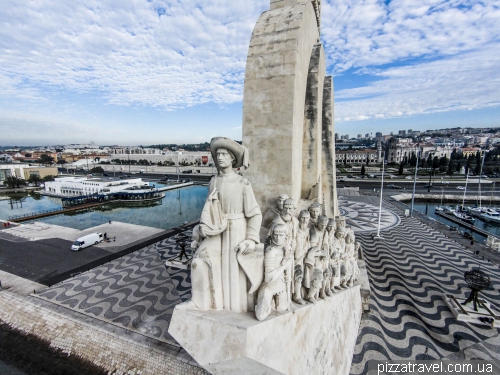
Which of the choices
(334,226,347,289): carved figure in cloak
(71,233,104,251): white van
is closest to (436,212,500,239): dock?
(334,226,347,289): carved figure in cloak

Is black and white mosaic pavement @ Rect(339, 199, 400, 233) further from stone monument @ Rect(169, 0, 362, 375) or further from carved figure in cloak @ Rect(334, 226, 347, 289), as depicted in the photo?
stone monument @ Rect(169, 0, 362, 375)

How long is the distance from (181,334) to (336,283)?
14.1 feet

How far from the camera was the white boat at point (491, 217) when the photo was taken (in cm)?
2537

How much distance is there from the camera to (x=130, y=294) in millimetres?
9602

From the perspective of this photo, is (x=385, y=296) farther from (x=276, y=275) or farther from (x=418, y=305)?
(x=276, y=275)

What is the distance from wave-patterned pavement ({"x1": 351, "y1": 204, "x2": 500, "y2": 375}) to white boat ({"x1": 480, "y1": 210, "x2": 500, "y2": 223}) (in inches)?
669

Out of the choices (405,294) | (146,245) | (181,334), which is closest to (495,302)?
(405,294)

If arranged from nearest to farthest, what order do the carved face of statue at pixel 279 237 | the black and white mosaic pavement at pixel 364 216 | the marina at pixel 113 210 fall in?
the carved face of statue at pixel 279 237 < the black and white mosaic pavement at pixel 364 216 < the marina at pixel 113 210

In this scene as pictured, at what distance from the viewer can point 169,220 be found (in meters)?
26.6

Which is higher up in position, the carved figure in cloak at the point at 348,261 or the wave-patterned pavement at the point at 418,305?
the carved figure in cloak at the point at 348,261

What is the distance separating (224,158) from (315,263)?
3.07 metres

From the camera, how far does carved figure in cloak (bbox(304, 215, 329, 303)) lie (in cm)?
486

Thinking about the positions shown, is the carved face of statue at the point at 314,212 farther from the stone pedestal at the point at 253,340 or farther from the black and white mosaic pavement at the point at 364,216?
the black and white mosaic pavement at the point at 364,216

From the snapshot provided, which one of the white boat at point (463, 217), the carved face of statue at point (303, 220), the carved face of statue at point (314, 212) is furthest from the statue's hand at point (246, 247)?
the white boat at point (463, 217)
